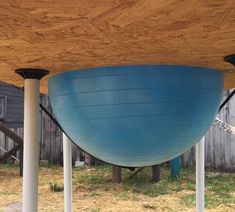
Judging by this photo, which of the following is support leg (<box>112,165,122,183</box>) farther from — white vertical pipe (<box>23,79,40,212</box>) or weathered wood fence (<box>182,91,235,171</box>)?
white vertical pipe (<box>23,79,40,212</box>)

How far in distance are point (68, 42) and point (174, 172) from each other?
6447 mm

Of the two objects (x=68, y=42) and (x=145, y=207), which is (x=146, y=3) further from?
(x=145, y=207)

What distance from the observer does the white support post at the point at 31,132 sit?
209cm

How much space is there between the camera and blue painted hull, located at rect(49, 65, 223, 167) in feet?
6.25

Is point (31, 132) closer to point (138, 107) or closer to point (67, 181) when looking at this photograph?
point (138, 107)

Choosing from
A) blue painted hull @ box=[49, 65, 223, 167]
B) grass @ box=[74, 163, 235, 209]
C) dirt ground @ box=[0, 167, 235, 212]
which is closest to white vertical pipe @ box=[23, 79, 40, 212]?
blue painted hull @ box=[49, 65, 223, 167]

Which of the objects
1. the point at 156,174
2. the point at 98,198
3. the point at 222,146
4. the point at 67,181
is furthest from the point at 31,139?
the point at 222,146

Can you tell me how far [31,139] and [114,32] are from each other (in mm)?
969

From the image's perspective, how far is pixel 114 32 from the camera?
4.55 ft

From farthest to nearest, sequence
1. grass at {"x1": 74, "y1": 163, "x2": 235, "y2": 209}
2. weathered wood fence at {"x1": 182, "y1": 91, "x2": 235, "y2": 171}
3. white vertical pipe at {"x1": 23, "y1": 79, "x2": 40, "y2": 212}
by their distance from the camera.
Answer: weathered wood fence at {"x1": 182, "y1": 91, "x2": 235, "y2": 171}, grass at {"x1": 74, "y1": 163, "x2": 235, "y2": 209}, white vertical pipe at {"x1": 23, "y1": 79, "x2": 40, "y2": 212}

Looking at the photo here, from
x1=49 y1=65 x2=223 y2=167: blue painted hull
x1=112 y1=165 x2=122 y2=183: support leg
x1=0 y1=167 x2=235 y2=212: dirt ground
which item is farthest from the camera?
x1=112 y1=165 x2=122 y2=183: support leg

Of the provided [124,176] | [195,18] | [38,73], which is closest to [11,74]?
[38,73]

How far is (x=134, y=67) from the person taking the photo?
6.26ft

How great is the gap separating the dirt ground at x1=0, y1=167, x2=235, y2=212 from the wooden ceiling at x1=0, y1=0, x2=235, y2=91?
12.2 feet
